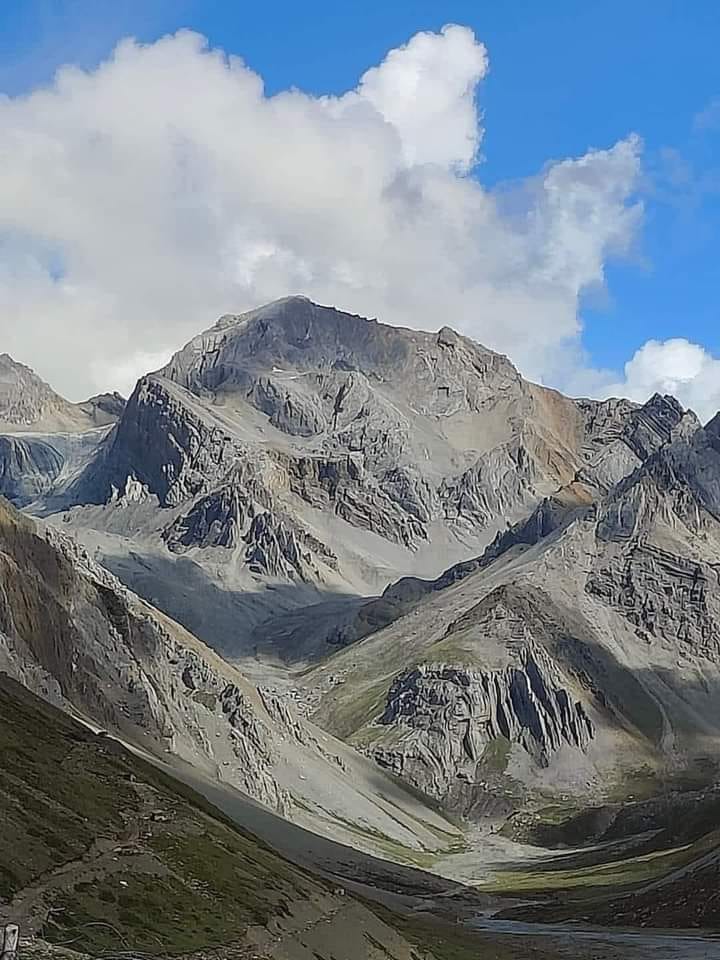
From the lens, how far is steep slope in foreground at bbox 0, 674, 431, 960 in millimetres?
52812

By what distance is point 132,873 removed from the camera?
6344 cm

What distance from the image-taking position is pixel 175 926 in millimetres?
56281

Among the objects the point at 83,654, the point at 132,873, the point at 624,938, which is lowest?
the point at 624,938

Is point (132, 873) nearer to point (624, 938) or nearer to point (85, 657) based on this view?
point (624, 938)

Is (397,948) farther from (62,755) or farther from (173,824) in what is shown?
(62,755)

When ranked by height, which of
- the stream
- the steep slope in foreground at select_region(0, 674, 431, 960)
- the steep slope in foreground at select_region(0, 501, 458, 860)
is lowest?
the stream

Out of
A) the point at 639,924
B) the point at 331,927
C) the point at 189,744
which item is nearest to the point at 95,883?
the point at 331,927

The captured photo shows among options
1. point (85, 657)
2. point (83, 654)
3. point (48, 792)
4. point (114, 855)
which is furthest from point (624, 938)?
point (83, 654)

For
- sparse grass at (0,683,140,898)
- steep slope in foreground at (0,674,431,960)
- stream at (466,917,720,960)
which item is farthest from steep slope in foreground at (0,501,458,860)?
stream at (466,917,720,960)

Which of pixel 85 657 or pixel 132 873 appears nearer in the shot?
pixel 132 873

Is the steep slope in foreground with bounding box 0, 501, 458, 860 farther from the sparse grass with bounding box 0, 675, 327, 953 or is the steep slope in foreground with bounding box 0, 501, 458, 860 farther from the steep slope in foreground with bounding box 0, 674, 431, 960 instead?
the steep slope in foreground with bounding box 0, 674, 431, 960

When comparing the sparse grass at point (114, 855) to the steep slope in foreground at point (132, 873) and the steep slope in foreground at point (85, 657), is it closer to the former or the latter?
the steep slope in foreground at point (132, 873)

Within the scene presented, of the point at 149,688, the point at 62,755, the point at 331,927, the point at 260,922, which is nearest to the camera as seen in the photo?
the point at 260,922

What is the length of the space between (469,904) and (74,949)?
13176cm
